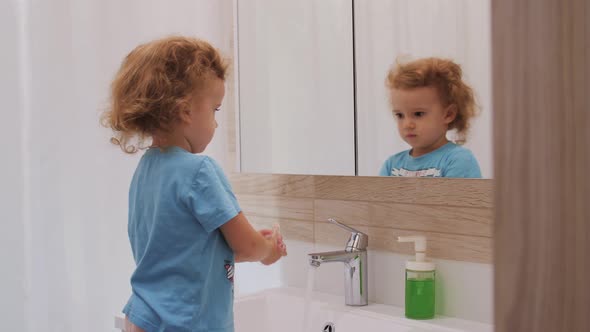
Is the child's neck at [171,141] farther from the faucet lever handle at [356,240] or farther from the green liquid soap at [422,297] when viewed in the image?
the green liquid soap at [422,297]

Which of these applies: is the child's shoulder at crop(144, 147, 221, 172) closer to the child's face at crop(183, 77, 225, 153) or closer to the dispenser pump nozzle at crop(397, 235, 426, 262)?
the child's face at crop(183, 77, 225, 153)

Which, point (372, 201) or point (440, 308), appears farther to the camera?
point (372, 201)

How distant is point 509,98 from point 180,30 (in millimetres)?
1496

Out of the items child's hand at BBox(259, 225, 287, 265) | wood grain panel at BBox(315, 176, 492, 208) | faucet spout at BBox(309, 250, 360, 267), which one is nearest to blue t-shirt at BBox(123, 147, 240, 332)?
child's hand at BBox(259, 225, 287, 265)

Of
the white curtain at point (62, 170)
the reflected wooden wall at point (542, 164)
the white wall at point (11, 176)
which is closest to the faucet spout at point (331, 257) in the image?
the white curtain at point (62, 170)

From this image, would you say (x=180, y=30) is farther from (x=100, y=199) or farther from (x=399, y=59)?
(x=399, y=59)

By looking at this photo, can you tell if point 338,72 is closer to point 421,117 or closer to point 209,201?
point 421,117

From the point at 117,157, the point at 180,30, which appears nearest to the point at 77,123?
the point at 117,157

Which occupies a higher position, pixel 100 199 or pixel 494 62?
pixel 494 62

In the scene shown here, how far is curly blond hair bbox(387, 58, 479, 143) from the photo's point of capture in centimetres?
112

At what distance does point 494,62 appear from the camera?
12.6 inches

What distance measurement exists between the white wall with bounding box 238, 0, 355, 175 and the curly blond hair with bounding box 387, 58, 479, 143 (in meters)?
0.16

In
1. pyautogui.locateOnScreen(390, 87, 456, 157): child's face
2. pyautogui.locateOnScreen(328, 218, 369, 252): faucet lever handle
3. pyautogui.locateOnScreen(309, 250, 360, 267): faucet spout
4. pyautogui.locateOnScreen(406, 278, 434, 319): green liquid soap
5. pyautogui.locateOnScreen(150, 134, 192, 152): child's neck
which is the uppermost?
pyautogui.locateOnScreen(390, 87, 456, 157): child's face

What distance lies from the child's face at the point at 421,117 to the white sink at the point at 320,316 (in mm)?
310
